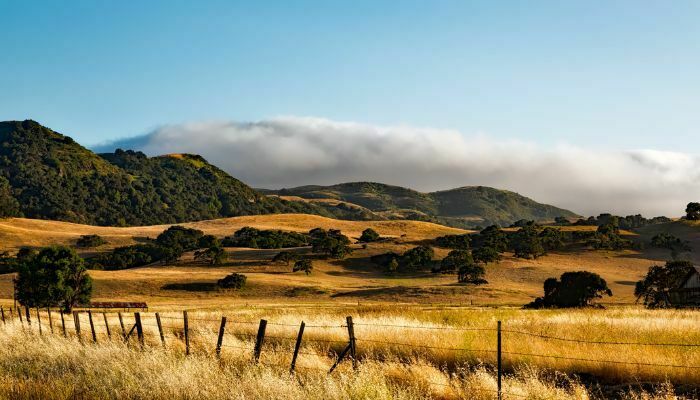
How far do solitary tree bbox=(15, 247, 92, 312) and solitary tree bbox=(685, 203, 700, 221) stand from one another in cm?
15356

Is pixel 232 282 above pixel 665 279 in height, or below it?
below

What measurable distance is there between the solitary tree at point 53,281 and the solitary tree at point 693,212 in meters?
154

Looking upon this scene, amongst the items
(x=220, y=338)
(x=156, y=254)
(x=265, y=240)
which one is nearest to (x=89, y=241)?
(x=156, y=254)

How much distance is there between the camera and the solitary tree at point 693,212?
163250mm

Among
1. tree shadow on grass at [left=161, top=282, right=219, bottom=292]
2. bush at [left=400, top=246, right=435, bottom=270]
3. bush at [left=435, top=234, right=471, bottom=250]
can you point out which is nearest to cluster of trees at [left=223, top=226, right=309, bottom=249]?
bush at [left=435, top=234, right=471, bottom=250]

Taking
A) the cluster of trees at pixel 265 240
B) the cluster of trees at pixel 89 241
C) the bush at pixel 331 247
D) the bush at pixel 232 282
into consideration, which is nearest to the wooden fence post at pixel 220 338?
the bush at pixel 232 282

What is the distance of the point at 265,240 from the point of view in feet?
468

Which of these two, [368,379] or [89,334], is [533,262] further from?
[368,379]

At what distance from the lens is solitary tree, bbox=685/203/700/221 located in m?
163

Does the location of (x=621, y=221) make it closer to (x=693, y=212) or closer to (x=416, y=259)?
(x=693, y=212)

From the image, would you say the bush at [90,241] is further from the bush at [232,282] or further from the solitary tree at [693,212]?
the solitary tree at [693,212]

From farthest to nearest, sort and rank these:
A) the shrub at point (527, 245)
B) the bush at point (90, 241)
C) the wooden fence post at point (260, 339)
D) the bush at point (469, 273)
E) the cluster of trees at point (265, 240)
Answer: the bush at point (90, 241)
the cluster of trees at point (265, 240)
the shrub at point (527, 245)
the bush at point (469, 273)
the wooden fence post at point (260, 339)

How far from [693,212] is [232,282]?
13236cm

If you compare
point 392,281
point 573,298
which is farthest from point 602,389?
point 392,281
